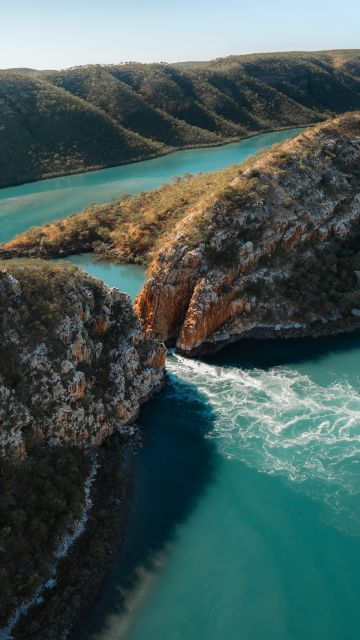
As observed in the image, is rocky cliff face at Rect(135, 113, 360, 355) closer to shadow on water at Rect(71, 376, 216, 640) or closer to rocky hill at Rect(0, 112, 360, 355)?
rocky hill at Rect(0, 112, 360, 355)

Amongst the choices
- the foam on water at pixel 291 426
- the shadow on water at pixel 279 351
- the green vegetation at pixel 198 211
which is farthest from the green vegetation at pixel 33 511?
the green vegetation at pixel 198 211

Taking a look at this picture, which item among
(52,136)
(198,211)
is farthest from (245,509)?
(52,136)

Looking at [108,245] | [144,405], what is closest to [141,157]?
[108,245]

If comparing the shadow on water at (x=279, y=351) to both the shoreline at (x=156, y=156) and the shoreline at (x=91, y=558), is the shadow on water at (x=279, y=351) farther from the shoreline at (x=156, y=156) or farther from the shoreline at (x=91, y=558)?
the shoreline at (x=156, y=156)

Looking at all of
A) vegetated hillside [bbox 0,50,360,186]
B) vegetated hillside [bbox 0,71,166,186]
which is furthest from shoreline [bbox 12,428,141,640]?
vegetated hillside [bbox 0,50,360,186]

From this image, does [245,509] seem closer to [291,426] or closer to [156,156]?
[291,426]

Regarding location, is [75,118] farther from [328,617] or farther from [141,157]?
[328,617]
